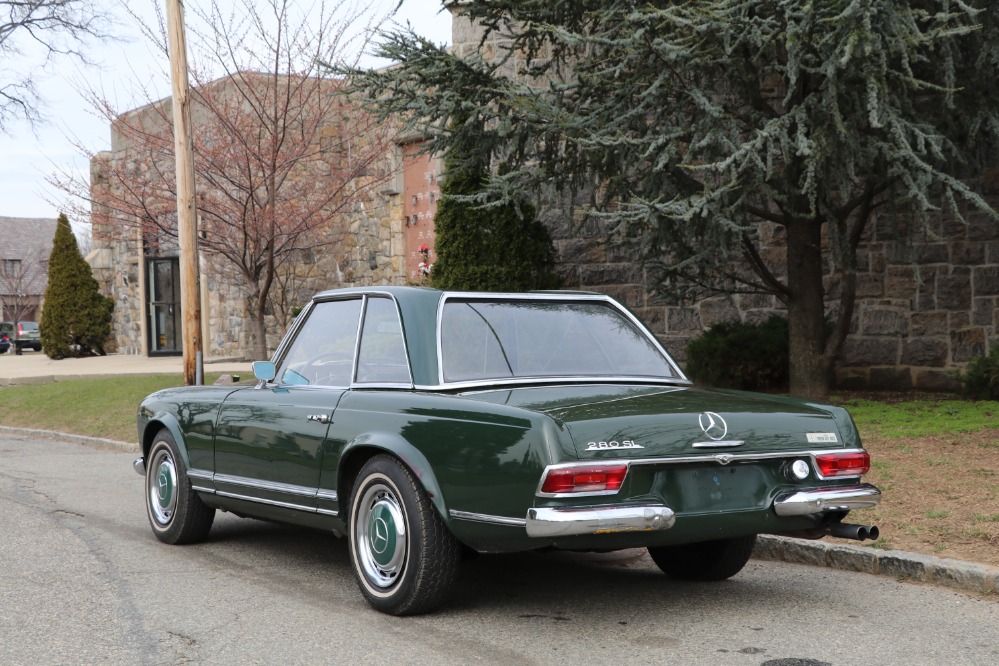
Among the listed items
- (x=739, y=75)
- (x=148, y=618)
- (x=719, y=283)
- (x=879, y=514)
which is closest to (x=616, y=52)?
(x=739, y=75)

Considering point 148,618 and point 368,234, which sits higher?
point 368,234

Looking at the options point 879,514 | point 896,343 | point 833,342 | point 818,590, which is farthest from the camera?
point 896,343

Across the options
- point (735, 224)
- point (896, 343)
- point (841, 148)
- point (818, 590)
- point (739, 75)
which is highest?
point (739, 75)

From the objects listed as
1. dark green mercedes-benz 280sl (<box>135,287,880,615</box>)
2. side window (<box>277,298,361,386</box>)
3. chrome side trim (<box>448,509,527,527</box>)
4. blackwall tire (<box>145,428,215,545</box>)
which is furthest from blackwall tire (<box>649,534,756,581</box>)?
blackwall tire (<box>145,428,215,545</box>)

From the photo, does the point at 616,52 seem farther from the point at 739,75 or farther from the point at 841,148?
the point at 841,148

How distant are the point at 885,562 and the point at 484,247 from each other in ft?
34.5

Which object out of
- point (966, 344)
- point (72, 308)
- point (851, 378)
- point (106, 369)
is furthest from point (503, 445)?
point (72, 308)

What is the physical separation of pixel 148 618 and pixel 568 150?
27.6 feet

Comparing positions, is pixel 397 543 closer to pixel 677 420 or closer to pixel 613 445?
pixel 613 445

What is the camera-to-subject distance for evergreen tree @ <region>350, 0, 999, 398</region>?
10.1 m

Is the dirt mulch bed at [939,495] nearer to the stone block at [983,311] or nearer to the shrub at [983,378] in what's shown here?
the shrub at [983,378]

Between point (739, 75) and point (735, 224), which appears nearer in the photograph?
point (735, 224)

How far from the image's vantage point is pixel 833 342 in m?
12.5

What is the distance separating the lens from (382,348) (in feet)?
19.6
